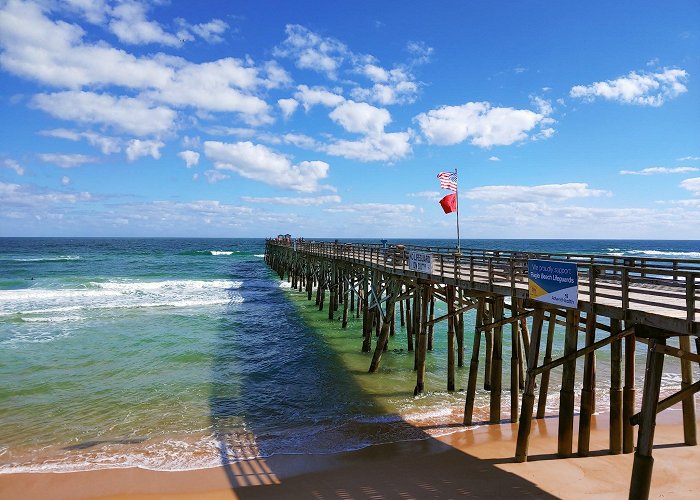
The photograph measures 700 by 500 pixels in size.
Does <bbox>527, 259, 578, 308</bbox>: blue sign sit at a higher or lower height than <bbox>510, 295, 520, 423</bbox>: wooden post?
higher

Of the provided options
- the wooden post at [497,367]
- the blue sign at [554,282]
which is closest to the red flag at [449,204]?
the wooden post at [497,367]

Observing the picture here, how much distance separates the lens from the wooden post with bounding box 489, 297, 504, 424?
10562 millimetres

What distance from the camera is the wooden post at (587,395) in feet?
27.9

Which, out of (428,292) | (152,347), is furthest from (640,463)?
(152,347)

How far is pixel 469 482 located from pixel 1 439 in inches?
397

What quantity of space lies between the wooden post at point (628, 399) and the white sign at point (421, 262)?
18.7ft

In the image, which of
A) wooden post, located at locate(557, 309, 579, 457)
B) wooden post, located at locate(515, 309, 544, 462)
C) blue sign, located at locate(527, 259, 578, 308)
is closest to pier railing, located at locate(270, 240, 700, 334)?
blue sign, located at locate(527, 259, 578, 308)

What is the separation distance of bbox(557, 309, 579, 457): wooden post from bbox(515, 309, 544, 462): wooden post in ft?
1.72

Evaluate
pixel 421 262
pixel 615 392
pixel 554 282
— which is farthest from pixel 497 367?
pixel 421 262

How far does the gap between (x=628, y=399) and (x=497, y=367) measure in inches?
103

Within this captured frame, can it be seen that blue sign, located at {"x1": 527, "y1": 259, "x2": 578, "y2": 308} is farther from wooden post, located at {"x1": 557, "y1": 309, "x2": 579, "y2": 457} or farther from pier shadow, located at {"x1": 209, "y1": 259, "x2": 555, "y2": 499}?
pier shadow, located at {"x1": 209, "y1": 259, "x2": 555, "y2": 499}

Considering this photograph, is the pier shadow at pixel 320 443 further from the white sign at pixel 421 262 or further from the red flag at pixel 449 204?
the red flag at pixel 449 204

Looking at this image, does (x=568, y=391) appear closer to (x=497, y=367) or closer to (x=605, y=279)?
(x=497, y=367)

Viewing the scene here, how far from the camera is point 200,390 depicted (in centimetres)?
1384
